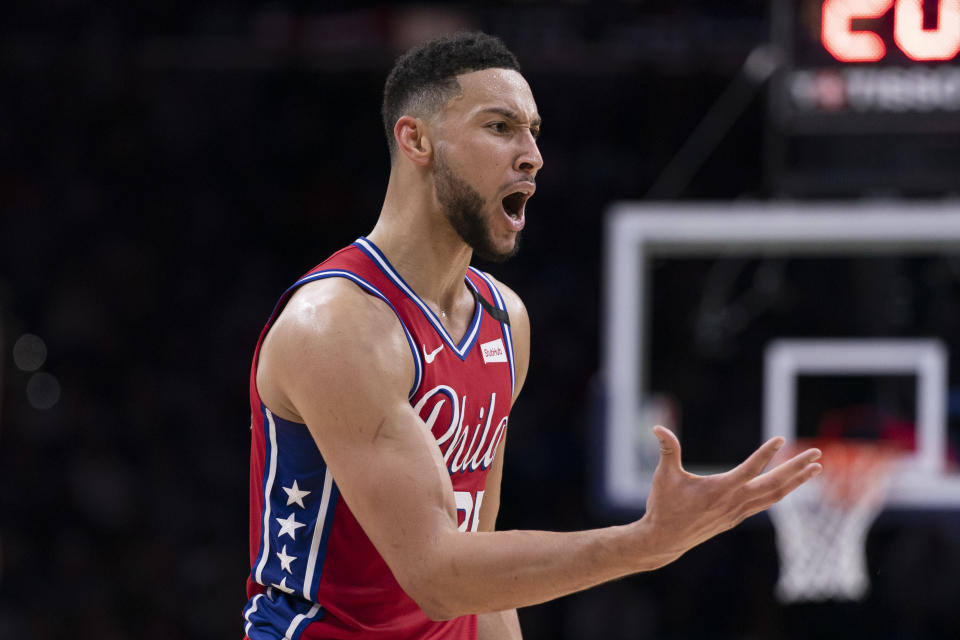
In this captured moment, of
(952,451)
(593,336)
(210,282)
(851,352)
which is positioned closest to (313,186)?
(210,282)

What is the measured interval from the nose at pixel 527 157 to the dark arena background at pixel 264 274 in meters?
6.54

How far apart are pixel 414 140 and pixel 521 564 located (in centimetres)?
100

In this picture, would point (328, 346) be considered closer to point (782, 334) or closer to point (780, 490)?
point (780, 490)

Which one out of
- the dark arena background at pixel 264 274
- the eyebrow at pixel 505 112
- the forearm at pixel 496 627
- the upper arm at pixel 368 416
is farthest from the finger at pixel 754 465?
the dark arena background at pixel 264 274

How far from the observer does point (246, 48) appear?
10.5 m

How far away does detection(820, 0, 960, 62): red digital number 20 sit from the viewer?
522 cm

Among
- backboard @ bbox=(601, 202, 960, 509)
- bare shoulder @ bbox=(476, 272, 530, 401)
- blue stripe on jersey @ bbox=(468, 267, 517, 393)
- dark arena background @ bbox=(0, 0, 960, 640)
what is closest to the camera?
blue stripe on jersey @ bbox=(468, 267, 517, 393)

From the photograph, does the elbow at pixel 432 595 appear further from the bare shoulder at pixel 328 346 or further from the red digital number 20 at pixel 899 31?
the red digital number 20 at pixel 899 31

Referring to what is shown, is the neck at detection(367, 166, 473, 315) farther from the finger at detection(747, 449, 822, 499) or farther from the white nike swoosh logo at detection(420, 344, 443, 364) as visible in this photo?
the finger at detection(747, 449, 822, 499)

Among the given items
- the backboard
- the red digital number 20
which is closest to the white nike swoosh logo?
the red digital number 20

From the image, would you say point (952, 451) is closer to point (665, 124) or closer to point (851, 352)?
point (851, 352)

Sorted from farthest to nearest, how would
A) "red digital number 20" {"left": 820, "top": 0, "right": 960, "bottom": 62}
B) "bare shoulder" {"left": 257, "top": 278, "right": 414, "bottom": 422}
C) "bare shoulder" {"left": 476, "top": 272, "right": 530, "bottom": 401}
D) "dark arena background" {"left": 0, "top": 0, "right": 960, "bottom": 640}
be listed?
"dark arena background" {"left": 0, "top": 0, "right": 960, "bottom": 640} < "red digital number 20" {"left": 820, "top": 0, "right": 960, "bottom": 62} < "bare shoulder" {"left": 476, "top": 272, "right": 530, "bottom": 401} < "bare shoulder" {"left": 257, "top": 278, "right": 414, "bottom": 422}

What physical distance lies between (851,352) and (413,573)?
5.92 metres

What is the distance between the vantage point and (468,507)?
2.70m
